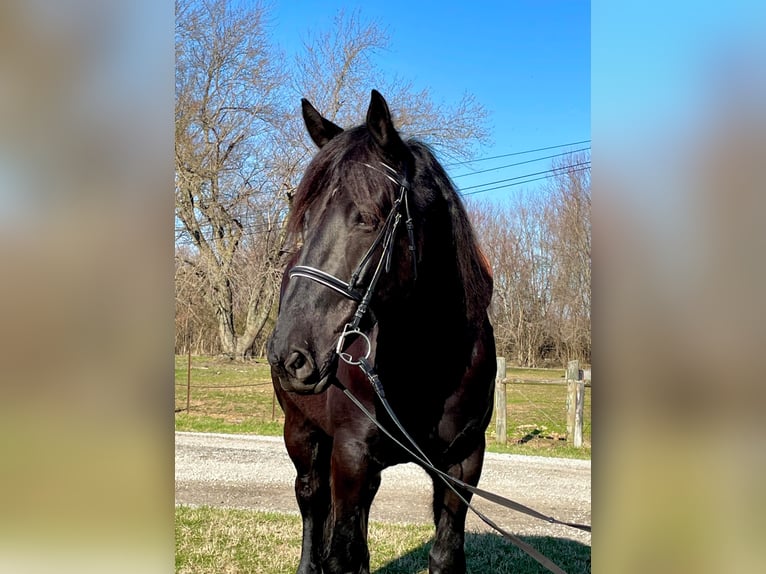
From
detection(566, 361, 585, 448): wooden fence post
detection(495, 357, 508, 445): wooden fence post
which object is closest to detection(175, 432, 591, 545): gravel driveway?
detection(566, 361, 585, 448): wooden fence post

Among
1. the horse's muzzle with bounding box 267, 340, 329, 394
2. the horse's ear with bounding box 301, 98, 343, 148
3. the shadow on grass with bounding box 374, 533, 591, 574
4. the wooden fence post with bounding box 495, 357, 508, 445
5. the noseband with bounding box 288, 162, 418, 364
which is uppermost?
the horse's ear with bounding box 301, 98, 343, 148

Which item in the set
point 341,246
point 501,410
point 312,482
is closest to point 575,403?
point 501,410

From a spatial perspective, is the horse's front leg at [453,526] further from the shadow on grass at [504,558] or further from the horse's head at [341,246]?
the shadow on grass at [504,558]

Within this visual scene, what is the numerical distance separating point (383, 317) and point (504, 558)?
335 centimetres

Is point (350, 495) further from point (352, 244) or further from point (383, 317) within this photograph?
point (352, 244)

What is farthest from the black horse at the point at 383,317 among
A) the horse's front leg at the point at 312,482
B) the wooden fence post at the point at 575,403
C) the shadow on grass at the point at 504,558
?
the wooden fence post at the point at 575,403

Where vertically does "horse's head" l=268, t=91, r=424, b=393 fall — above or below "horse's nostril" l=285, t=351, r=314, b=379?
above

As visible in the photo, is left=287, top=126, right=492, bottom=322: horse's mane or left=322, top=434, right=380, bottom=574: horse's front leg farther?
left=322, top=434, right=380, bottom=574: horse's front leg

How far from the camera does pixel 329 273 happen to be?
6.59 feet

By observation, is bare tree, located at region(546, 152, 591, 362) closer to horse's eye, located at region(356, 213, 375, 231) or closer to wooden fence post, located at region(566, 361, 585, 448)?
wooden fence post, located at region(566, 361, 585, 448)

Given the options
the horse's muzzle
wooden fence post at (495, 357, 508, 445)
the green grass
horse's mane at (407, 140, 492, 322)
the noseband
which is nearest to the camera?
the horse's muzzle

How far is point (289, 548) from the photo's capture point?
481cm

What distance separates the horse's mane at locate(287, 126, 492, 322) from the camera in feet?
6.95

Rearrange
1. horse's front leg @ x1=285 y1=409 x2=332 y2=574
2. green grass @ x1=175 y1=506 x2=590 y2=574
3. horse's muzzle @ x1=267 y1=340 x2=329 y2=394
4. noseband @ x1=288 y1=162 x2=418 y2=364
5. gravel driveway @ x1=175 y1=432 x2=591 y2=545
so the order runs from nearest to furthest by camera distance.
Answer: horse's muzzle @ x1=267 y1=340 x2=329 y2=394 → noseband @ x1=288 y1=162 x2=418 y2=364 → horse's front leg @ x1=285 y1=409 x2=332 y2=574 → green grass @ x1=175 y1=506 x2=590 y2=574 → gravel driveway @ x1=175 y1=432 x2=591 y2=545
